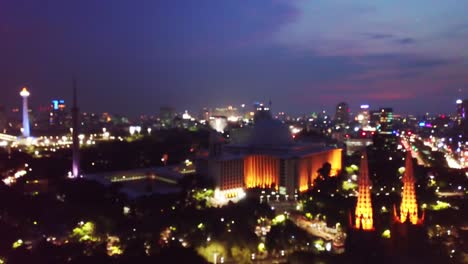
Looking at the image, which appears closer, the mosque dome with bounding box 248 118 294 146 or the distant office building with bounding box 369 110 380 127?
the mosque dome with bounding box 248 118 294 146

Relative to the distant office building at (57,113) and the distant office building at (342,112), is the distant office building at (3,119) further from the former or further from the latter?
the distant office building at (342,112)

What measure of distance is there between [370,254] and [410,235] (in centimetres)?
181

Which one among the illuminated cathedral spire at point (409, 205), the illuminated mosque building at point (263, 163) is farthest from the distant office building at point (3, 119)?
the illuminated cathedral spire at point (409, 205)

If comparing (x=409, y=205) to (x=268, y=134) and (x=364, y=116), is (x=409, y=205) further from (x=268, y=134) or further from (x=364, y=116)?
(x=364, y=116)

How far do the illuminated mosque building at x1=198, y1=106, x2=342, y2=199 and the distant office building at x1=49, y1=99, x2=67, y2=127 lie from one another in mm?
69619

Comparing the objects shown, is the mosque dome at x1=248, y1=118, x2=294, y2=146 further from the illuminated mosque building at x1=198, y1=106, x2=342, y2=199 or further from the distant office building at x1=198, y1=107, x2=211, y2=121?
the distant office building at x1=198, y1=107, x2=211, y2=121

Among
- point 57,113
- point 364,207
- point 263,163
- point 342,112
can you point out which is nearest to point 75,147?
point 263,163

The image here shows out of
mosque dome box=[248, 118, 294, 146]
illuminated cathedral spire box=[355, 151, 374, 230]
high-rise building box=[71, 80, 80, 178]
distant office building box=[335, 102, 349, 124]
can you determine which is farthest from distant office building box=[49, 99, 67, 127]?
illuminated cathedral spire box=[355, 151, 374, 230]

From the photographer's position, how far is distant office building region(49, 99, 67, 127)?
333 feet

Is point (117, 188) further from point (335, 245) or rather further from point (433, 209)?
point (433, 209)

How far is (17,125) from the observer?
10062 centimetres

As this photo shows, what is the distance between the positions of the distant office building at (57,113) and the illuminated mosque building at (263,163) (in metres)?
69.6

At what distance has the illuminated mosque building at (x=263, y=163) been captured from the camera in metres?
35.2

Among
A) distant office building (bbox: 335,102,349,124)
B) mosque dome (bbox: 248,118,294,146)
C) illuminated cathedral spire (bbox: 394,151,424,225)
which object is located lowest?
illuminated cathedral spire (bbox: 394,151,424,225)
